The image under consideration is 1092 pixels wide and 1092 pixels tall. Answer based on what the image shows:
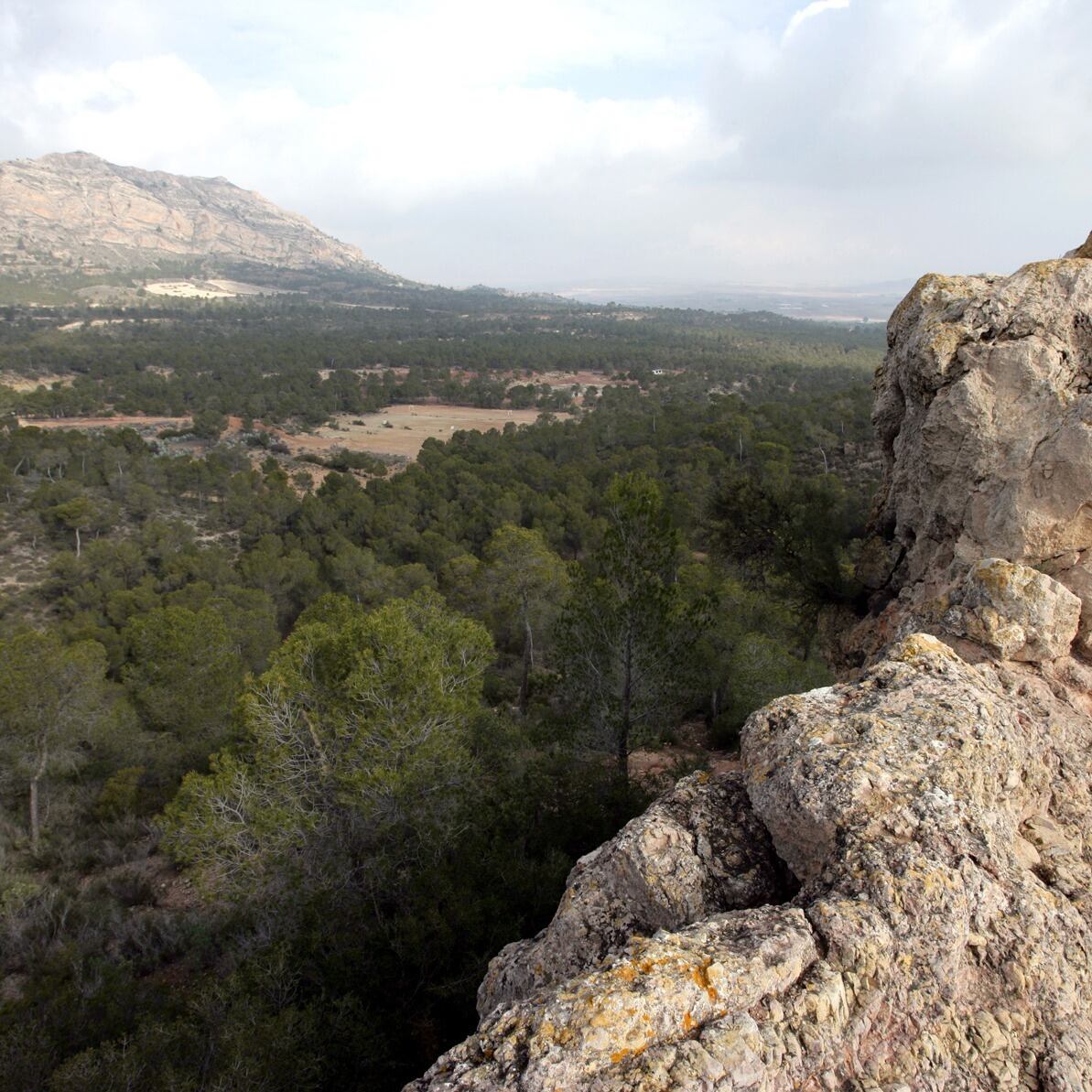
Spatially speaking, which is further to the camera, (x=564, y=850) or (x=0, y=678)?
(x=0, y=678)

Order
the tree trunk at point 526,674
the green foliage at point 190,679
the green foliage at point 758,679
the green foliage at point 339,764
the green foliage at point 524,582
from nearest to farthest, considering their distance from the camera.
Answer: the green foliage at point 339,764
the green foliage at point 758,679
the green foliage at point 190,679
the tree trunk at point 526,674
the green foliage at point 524,582

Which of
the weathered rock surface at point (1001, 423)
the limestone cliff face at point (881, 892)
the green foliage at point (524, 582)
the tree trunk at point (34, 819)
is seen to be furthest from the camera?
the green foliage at point (524, 582)

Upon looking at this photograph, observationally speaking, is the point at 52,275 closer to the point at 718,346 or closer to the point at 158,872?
the point at 718,346

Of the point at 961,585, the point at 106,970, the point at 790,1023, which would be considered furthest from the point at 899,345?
the point at 106,970

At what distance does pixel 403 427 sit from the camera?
7100 cm

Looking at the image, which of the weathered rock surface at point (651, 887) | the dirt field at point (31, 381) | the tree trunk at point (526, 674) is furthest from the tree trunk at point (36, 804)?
the dirt field at point (31, 381)

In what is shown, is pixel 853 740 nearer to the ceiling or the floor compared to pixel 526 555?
nearer to the ceiling

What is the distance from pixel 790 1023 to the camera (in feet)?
8.80

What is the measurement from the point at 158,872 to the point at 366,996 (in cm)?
983

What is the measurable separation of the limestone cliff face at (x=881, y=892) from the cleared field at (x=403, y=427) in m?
53.7

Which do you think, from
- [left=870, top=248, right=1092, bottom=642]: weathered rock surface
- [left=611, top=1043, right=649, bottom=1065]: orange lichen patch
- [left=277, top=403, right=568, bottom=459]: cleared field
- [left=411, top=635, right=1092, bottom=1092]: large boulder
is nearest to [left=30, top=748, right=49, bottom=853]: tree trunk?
[left=411, top=635, right=1092, bottom=1092]: large boulder

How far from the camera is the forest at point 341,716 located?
6.76 meters

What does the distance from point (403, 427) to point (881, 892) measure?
71186mm

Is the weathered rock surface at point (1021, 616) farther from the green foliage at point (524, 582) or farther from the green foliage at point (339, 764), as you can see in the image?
the green foliage at point (524, 582)
